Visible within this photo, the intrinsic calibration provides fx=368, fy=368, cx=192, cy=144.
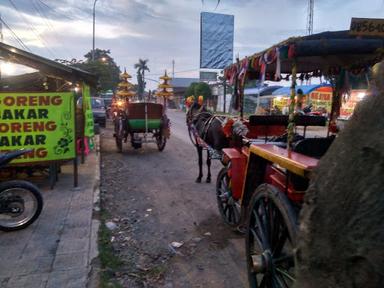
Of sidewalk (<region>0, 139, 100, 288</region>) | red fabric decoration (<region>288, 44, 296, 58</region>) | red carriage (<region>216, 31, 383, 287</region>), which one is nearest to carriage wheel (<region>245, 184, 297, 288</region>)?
red carriage (<region>216, 31, 383, 287</region>)

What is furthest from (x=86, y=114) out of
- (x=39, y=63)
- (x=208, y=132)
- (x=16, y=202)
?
(x=16, y=202)

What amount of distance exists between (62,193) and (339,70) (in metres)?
5.11

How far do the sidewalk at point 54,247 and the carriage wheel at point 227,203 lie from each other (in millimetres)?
1845

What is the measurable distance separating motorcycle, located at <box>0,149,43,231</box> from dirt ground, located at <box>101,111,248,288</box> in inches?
45.7

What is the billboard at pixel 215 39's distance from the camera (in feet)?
78.1

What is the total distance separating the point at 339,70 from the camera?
4.77 m

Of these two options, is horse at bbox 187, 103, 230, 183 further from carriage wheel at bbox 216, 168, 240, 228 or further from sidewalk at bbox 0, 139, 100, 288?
sidewalk at bbox 0, 139, 100, 288

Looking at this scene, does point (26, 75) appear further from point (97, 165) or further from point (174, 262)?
point (174, 262)

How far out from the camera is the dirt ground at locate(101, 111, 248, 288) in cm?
405

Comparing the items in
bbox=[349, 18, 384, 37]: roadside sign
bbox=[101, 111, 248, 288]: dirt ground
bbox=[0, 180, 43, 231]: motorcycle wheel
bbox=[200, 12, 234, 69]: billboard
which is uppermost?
bbox=[200, 12, 234, 69]: billboard

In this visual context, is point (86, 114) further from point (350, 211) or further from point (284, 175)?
point (350, 211)

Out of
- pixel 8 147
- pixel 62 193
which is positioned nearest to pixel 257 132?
pixel 62 193

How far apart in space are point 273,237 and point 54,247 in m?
2.78

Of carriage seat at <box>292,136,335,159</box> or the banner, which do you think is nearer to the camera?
carriage seat at <box>292,136,335,159</box>
